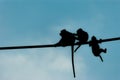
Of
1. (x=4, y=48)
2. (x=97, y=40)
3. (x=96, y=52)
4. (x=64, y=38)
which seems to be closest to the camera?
(x=4, y=48)

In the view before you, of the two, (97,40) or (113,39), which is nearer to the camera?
(113,39)

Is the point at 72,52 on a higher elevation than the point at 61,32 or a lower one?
lower

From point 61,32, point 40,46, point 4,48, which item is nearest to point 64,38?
point 61,32

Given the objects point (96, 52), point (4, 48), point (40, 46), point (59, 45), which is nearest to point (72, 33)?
point (96, 52)

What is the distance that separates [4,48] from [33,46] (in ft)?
3.28

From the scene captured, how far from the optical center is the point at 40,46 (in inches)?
443

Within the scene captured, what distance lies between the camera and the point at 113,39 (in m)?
10.8

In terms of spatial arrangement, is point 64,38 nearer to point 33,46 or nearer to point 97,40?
point 97,40

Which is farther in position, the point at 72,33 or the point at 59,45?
the point at 72,33

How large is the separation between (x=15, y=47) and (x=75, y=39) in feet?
13.6

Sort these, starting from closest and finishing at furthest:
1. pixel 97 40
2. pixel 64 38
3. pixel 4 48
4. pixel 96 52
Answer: pixel 4 48 → pixel 97 40 → pixel 64 38 → pixel 96 52

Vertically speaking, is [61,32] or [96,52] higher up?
[61,32]

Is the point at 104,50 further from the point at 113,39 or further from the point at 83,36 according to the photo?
the point at 113,39

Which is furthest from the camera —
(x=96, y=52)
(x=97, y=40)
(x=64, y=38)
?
(x=96, y=52)
